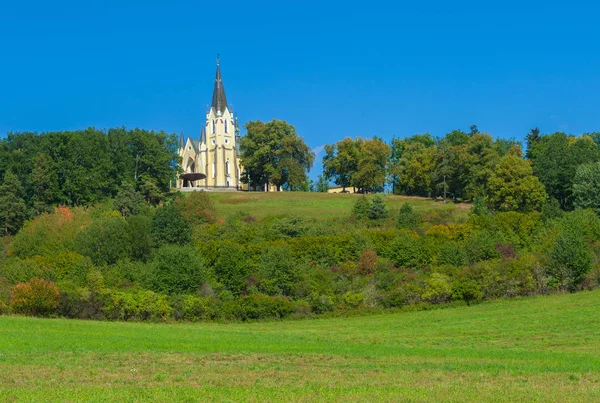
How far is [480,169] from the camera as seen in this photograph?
85.9 metres

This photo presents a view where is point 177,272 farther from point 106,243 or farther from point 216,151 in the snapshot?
point 216,151

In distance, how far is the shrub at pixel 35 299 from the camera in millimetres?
47031

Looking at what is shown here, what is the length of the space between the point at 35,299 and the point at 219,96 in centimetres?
9281

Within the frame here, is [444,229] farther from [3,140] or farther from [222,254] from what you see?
[3,140]

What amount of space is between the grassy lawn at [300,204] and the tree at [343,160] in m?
9.66

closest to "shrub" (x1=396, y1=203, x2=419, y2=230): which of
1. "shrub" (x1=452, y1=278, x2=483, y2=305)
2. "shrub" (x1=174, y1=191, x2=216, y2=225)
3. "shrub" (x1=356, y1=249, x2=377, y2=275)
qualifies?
"shrub" (x1=356, y1=249, x2=377, y2=275)

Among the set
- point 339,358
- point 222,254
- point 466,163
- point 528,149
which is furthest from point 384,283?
point 528,149

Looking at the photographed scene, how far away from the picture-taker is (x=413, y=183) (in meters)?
101

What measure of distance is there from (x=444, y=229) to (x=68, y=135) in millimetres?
45866

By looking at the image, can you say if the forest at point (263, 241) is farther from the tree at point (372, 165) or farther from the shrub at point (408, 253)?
the tree at point (372, 165)

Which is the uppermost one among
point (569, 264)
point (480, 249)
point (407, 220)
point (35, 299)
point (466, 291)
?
point (407, 220)

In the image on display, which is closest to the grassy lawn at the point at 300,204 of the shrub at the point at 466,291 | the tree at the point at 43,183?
the tree at the point at 43,183

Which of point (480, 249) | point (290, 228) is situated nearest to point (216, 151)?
point (290, 228)

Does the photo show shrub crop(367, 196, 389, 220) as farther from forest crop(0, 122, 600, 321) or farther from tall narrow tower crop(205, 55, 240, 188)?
tall narrow tower crop(205, 55, 240, 188)
